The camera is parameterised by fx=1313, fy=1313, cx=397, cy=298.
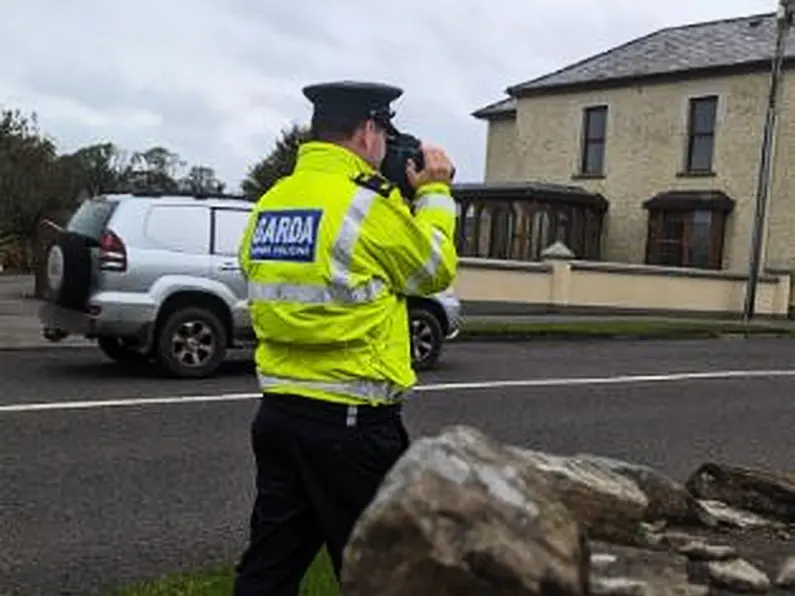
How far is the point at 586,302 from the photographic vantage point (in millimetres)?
30359

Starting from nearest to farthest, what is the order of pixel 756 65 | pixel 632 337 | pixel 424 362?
pixel 424 362 → pixel 632 337 → pixel 756 65

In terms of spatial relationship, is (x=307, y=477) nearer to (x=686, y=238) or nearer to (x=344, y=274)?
(x=344, y=274)

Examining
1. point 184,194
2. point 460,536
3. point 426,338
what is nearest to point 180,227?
point 184,194

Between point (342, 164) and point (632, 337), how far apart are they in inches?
761

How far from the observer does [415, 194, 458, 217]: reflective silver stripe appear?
385 centimetres

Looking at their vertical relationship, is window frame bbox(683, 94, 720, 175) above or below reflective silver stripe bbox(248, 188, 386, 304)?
above

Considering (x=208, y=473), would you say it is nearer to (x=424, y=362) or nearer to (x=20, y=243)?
(x=424, y=362)

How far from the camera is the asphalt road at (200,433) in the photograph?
22.4 feet

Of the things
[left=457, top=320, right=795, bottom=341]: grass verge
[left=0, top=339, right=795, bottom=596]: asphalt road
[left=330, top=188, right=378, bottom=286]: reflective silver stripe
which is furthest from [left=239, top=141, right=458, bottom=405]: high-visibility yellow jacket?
[left=457, top=320, right=795, bottom=341]: grass verge

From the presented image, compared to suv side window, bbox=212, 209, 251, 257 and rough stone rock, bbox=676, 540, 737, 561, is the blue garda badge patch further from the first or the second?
suv side window, bbox=212, 209, 251, 257

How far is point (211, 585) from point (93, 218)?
8.64m

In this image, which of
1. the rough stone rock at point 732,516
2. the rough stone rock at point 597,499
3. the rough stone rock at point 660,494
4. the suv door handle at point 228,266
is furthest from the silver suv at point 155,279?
the rough stone rock at point 597,499

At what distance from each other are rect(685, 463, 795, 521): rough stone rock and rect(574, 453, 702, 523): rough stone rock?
0.36 meters

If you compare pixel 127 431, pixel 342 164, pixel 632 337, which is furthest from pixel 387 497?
pixel 632 337
